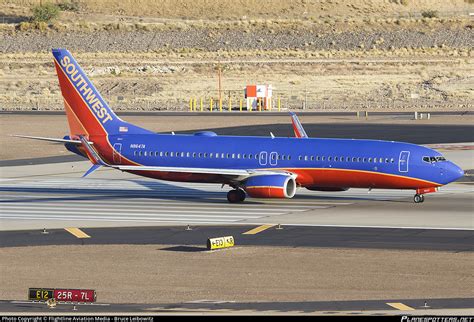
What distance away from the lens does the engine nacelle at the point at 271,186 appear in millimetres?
55750

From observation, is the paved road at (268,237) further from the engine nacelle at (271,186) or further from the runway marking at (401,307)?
the runway marking at (401,307)

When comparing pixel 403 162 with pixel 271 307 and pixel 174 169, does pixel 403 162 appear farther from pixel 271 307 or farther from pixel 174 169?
pixel 271 307

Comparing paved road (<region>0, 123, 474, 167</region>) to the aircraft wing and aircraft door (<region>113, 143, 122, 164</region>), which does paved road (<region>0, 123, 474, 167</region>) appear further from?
the aircraft wing

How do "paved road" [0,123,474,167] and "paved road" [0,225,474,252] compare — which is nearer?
"paved road" [0,225,474,252]

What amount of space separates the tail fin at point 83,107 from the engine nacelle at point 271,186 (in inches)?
348

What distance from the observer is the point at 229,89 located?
145 meters

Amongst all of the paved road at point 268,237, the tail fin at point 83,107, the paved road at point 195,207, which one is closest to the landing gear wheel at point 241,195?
the paved road at point 195,207

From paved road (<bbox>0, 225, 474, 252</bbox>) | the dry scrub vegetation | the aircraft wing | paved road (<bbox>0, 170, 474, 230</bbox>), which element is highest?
the dry scrub vegetation

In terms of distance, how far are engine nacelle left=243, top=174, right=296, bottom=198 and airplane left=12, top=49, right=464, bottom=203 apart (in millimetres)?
50

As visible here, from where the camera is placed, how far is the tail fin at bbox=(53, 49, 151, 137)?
203 ft

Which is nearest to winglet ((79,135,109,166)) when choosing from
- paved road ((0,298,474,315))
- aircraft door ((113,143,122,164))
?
aircraft door ((113,143,122,164))

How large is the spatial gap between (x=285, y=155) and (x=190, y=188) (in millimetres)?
10265

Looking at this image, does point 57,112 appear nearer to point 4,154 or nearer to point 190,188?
point 4,154

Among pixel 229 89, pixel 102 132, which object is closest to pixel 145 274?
pixel 102 132
